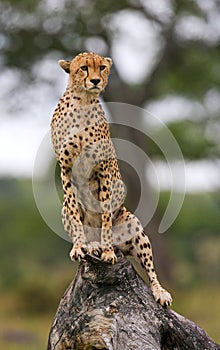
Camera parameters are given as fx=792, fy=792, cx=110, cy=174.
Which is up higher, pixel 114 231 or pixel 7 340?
pixel 7 340

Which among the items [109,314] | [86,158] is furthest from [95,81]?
[109,314]

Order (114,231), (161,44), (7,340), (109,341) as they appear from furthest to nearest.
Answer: (161,44) → (7,340) → (114,231) → (109,341)

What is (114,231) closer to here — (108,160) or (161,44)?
(108,160)

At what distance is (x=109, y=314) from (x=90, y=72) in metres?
1.26

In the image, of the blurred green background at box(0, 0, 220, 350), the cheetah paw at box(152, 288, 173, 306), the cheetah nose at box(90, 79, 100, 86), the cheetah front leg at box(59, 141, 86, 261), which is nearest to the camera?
the cheetah nose at box(90, 79, 100, 86)

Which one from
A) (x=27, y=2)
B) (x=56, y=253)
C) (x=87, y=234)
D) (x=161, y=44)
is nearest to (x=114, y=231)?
(x=87, y=234)

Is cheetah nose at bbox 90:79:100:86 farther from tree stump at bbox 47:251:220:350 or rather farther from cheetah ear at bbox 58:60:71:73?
tree stump at bbox 47:251:220:350

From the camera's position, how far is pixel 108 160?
416 cm

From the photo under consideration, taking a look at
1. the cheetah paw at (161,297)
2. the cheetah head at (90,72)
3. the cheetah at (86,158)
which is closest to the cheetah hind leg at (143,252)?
the cheetah paw at (161,297)

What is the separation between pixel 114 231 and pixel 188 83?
443 inches

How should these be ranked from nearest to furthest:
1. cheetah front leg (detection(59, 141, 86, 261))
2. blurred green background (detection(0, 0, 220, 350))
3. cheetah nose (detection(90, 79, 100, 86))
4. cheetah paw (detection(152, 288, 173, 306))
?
cheetah nose (detection(90, 79, 100, 86)) → cheetah front leg (detection(59, 141, 86, 261)) → cheetah paw (detection(152, 288, 173, 306)) → blurred green background (detection(0, 0, 220, 350))

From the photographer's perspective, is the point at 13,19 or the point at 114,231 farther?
the point at 13,19

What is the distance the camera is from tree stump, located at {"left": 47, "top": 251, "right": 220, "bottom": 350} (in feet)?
13.5

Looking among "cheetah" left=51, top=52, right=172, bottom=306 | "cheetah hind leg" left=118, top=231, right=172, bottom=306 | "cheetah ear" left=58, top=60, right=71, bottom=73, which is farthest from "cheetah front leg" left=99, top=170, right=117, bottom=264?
"cheetah ear" left=58, top=60, right=71, bottom=73
